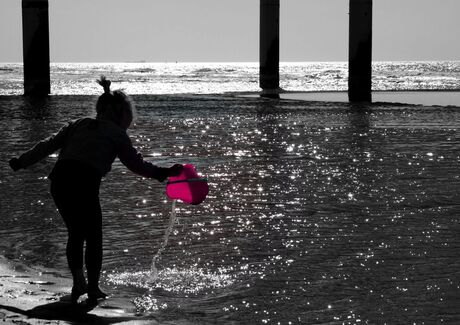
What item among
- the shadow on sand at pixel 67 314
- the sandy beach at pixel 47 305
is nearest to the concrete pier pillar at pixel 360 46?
the sandy beach at pixel 47 305

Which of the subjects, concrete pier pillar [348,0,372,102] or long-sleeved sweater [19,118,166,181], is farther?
concrete pier pillar [348,0,372,102]

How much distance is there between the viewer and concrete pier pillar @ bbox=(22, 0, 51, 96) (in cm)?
3566

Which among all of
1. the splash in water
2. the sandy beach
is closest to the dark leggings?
the sandy beach

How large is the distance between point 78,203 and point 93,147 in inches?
13.6

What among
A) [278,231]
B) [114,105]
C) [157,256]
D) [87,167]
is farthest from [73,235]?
[278,231]

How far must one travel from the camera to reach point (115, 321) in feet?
19.0

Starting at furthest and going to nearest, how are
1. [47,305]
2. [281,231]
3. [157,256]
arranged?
1. [281,231]
2. [157,256]
3. [47,305]

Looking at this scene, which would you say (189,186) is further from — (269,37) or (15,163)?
(269,37)

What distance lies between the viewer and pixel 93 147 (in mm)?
6305

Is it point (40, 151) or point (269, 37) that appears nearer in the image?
point (40, 151)

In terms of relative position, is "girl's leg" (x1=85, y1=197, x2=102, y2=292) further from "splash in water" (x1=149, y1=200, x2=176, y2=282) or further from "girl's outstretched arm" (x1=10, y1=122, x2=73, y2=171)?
"splash in water" (x1=149, y1=200, x2=176, y2=282)

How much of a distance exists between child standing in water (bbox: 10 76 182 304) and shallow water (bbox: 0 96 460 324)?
1.19 feet

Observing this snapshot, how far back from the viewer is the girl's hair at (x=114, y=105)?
632 centimetres

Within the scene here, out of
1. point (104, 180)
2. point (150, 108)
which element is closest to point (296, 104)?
point (150, 108)
